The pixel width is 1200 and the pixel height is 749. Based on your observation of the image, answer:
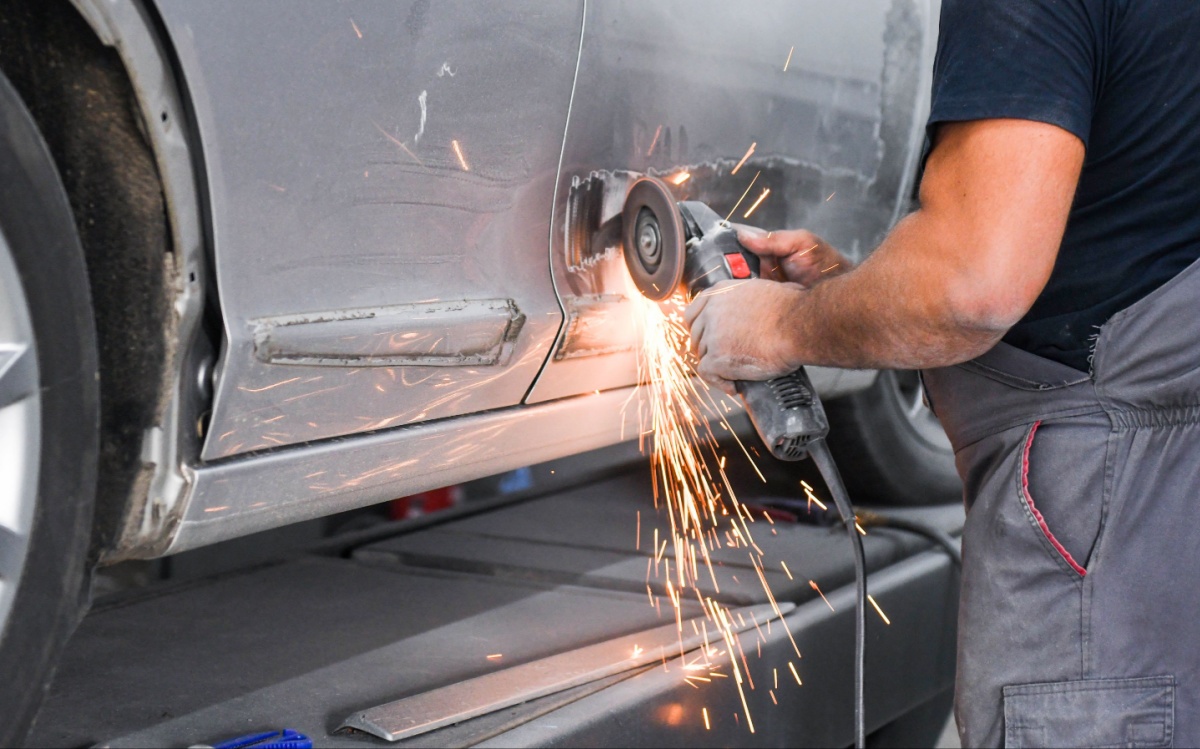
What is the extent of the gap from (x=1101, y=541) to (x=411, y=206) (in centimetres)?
98

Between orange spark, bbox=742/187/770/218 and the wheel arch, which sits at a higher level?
orange spark, bbox=742/187/770/218

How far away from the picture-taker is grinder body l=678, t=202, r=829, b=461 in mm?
1600

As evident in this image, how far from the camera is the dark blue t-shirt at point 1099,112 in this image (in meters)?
1.24

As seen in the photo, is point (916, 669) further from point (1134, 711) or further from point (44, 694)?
point (44, 694)

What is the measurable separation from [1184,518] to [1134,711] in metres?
0.26

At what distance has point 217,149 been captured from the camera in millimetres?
1282

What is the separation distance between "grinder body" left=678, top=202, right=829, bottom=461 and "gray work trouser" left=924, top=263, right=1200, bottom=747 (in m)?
0.25

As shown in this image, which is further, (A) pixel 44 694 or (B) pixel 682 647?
(B) pixel 682 647

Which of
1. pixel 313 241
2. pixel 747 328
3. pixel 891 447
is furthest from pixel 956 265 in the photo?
pixel 891 447

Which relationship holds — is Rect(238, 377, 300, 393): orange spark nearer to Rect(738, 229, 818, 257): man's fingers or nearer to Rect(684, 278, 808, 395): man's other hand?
Rect(684, 278, 808, 395): man's other hand

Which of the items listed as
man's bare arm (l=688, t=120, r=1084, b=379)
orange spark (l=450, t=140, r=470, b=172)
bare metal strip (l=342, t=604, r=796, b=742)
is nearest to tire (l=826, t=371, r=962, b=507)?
bare metal strip (l=342, t=604, r=796, b=742)

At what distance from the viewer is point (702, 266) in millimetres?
1642

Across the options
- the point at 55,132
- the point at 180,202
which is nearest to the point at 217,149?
the point at 180,202

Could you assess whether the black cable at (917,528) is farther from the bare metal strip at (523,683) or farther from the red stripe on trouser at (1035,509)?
the red stripe on trouser at (1035,509)
